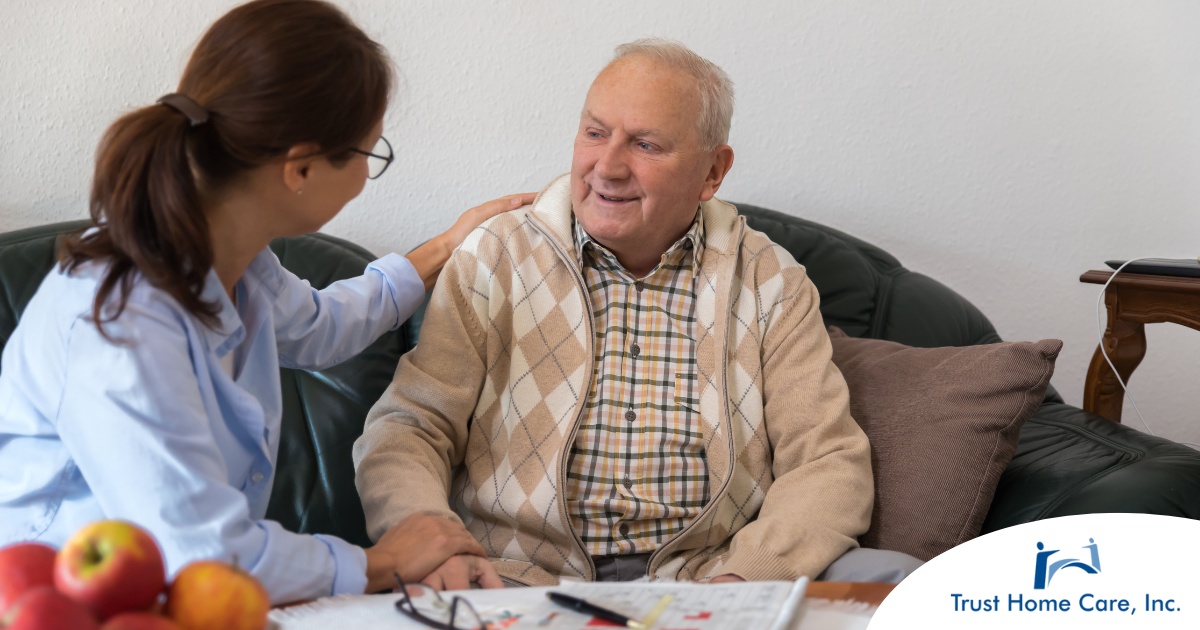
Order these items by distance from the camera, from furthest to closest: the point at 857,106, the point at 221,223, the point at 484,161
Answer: the point at 857,106 < the point at 484,161 < the point at 221,223

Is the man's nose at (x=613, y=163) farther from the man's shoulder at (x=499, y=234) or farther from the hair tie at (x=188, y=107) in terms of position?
the hair tie at (x=188, y=107)

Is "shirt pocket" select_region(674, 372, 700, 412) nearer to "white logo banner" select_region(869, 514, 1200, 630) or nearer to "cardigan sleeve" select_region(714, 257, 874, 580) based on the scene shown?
"cardigan sleeve" select_region(714, 257, 874, 580)

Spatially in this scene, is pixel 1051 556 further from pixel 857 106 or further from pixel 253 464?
pixel 857 106

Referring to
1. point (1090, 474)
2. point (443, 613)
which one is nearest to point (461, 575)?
point (443, 613)

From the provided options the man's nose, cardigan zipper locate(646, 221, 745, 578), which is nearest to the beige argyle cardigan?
cardigan zipper locate(646, 221, 745, 578)

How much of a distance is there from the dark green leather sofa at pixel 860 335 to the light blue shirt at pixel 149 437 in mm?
611

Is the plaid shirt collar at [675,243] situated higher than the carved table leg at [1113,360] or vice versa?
the plaid shirt collar at [675,243]

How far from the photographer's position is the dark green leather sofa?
1669mm

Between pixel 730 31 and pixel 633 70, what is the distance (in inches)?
27.6

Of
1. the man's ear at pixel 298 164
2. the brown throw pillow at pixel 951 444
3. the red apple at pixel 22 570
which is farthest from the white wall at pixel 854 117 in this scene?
the red apple at pixel 22 570

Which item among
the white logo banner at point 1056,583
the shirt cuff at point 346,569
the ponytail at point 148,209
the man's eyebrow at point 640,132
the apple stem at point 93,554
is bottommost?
the shirt cuff at point 346,569

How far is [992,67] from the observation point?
8.18ft

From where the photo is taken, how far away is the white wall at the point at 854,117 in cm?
198

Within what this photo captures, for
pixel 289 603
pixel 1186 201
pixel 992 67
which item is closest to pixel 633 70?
pixel 289 603
